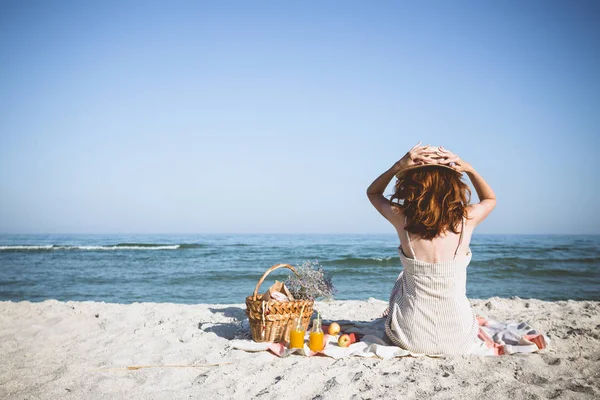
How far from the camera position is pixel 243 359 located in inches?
160

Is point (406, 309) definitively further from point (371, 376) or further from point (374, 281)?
point (374, 281)

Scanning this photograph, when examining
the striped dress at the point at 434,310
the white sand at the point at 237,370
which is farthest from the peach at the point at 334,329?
the striped dress at the point at 434,310

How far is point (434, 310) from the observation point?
12.4 ft

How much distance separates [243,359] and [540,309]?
499cm

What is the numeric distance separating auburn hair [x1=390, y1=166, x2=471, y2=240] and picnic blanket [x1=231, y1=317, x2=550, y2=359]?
1162mm

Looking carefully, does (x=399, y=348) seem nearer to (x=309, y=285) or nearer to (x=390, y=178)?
(x=309, y=285)

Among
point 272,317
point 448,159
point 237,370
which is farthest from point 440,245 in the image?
point 237,370

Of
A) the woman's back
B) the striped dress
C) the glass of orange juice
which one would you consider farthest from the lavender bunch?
the woman's back

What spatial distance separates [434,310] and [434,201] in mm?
976

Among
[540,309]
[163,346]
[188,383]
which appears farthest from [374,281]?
[188,383]

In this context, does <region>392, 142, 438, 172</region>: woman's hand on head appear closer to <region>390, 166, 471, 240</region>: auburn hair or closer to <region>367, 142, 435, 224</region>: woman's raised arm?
<region>367, 142, 435, 224</region>: woman's raised arm

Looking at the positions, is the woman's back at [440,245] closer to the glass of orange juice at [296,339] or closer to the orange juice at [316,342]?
the orange juice at [316,342]

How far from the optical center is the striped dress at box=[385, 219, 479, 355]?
3.73m

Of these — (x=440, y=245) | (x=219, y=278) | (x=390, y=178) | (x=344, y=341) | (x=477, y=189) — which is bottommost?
(x=219, y=278)
